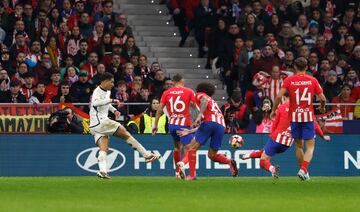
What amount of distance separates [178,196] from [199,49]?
56.3ft

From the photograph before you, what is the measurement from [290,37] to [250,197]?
16984 millimetres

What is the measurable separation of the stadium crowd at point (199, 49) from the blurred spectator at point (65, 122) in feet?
1.22

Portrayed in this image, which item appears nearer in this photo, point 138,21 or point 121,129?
point 121,129

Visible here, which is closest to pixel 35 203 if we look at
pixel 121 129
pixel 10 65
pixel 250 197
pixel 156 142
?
pixel 250 197

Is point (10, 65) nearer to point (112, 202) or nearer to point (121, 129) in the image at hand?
point (121, 129)

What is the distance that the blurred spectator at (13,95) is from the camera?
29.8 m

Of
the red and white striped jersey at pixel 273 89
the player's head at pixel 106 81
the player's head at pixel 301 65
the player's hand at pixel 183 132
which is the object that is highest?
the player's head at pixel 301 65

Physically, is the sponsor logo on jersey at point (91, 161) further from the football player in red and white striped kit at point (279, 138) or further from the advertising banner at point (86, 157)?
the football player in red and white striped kit at point (279, 138)

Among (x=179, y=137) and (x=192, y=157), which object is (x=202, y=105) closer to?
(x=192, y=157)

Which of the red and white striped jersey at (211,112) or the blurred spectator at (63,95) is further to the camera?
the blurred spectator at (63,95)

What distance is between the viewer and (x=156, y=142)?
29344 millimetres

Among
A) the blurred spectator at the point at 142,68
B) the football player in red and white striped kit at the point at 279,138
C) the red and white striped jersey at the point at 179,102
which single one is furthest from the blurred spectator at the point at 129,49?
the football player in red and white striped kit at the point at 279,138

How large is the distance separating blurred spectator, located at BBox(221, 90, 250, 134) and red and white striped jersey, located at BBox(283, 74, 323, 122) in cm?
667

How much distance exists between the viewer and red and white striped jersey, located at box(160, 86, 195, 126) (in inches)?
973
